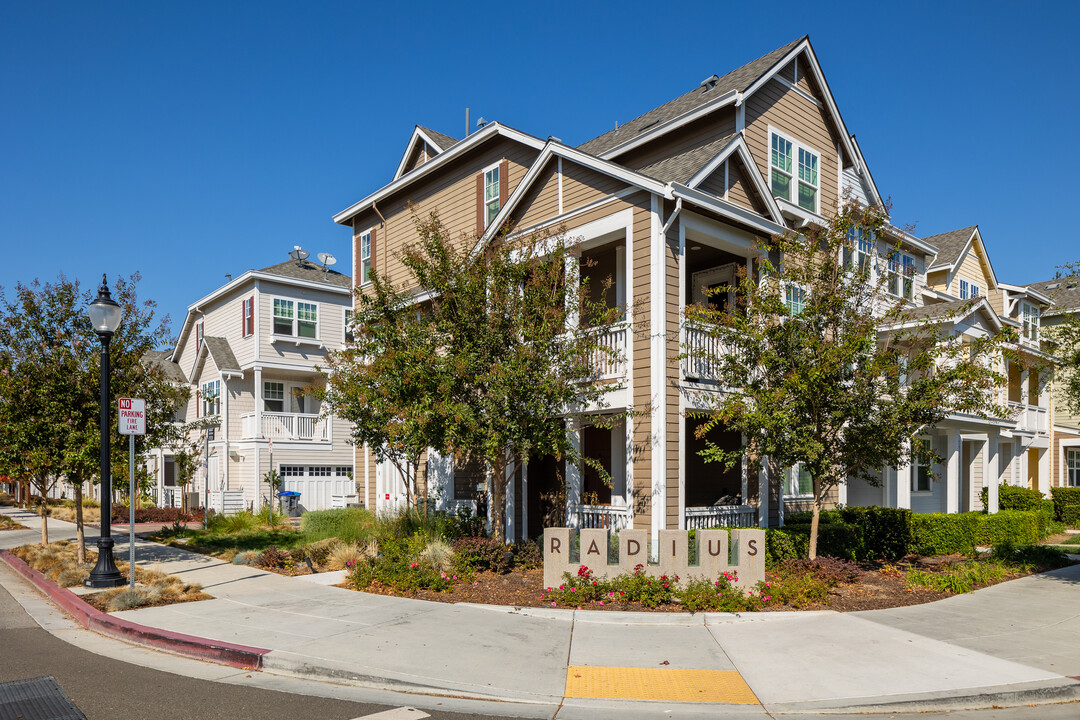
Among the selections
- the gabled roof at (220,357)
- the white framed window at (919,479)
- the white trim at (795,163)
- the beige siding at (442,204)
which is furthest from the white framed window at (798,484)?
the gabled roof at (220,357)

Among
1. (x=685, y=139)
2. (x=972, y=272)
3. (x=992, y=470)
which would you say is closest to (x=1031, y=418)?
(x=972, y=272)

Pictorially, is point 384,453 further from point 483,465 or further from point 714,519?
point 714,519

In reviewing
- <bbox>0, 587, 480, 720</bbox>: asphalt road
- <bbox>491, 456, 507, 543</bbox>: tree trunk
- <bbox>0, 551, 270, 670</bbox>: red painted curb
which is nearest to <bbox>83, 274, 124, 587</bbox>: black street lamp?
<bbox>0, 551, 270, 670</bbox>: red painted curb

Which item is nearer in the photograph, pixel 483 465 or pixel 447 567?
pixel 447 567

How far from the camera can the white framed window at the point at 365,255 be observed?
24625mm

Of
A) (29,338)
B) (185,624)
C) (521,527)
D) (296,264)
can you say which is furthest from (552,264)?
(296,264)

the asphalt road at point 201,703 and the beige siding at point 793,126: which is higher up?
the beige siding at point 793,126

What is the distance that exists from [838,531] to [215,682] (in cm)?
1143

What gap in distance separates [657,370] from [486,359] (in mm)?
3108

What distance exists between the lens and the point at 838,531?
47.5 feet

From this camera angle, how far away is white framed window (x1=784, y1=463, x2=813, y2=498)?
55.3 feet

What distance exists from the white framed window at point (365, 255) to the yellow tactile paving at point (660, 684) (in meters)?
19.0

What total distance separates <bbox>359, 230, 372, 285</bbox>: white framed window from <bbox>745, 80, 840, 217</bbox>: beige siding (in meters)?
12.9

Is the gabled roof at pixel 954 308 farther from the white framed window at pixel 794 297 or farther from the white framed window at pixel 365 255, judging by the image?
the white framed window at pixel 365 255
